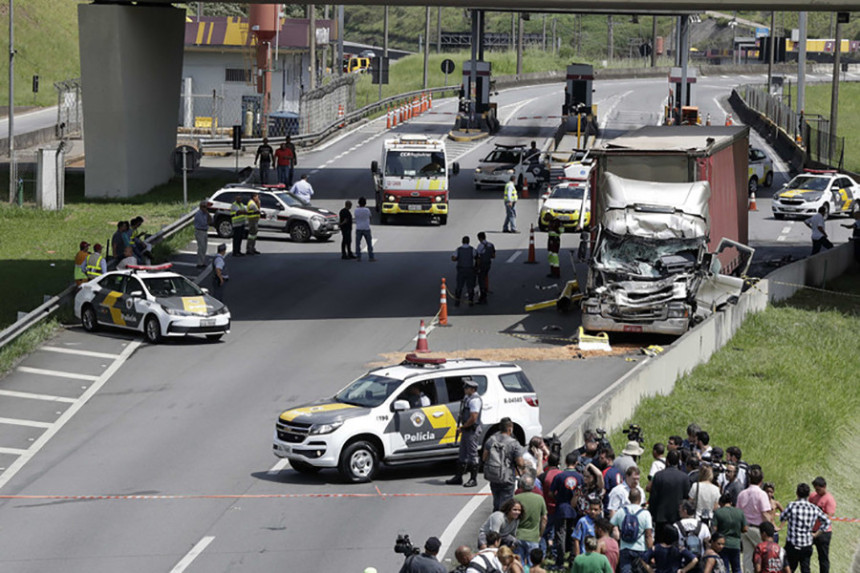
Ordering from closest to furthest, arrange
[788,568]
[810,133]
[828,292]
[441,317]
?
[788,568] < [441,317] < [828,292] < [810,133]

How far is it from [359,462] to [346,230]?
19422 mm

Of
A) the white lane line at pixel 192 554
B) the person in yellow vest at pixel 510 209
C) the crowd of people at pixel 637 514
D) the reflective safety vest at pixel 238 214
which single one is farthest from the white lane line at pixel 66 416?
the person in yellow vest at pixel 510 209

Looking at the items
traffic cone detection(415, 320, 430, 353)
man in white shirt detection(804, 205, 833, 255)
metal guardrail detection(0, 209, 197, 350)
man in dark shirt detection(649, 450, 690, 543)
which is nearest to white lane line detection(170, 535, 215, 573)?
man in dark shirt detection(649, 450, 690, 543)

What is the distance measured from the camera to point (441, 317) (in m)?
31.2

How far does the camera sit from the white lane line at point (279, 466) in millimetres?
20242

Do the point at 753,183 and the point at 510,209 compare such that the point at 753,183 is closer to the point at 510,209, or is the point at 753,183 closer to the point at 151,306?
→ the point at 510,209

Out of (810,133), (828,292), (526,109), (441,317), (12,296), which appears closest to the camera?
(441,317)

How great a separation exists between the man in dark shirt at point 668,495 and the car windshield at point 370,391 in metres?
5.09

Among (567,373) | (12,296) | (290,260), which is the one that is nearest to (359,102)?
(290,260)

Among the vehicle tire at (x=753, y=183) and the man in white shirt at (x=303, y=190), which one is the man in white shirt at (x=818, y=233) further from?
the man in white shirt at (x=303, y=190)

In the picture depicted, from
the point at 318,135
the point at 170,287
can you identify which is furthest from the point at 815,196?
the point at 170,287

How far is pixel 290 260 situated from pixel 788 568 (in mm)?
25121

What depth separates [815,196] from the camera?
49.3 meters

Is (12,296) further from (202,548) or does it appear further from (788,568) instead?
(788,568)
